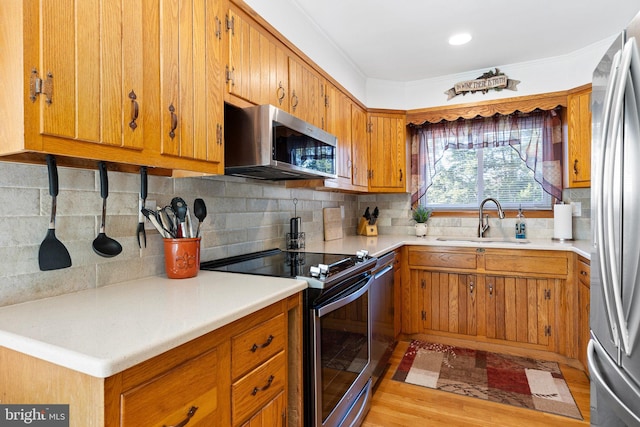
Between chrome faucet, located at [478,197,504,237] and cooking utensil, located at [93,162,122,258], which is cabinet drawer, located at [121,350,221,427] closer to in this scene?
cooking utensil, located at [93,162,122,258]

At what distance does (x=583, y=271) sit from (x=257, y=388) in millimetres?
2417

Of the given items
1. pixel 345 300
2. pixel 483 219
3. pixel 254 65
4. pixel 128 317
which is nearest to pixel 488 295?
pixel 483 219

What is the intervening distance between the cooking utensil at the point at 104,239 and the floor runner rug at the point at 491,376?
203 cm

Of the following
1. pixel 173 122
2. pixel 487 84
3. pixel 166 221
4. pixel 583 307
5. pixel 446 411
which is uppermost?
pixel 487 84

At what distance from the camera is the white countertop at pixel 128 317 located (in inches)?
30.1

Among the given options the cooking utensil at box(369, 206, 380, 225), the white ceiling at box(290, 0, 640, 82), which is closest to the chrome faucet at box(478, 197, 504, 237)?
the cooking utensil at box(369, 206, 380, 225)

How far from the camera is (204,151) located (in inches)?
56.4

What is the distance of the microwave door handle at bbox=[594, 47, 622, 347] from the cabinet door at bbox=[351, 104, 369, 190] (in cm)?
203

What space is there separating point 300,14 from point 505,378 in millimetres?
2859

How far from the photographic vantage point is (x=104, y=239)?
1.33 meters

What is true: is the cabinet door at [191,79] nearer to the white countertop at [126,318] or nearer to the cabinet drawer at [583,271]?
the white countertop at [126,318]

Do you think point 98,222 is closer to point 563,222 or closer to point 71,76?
point 71,76

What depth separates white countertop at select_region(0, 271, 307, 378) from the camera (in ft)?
2.50

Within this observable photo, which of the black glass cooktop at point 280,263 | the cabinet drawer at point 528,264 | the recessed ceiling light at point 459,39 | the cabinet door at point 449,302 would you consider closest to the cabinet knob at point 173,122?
the black glass cooktop at point 280,263
